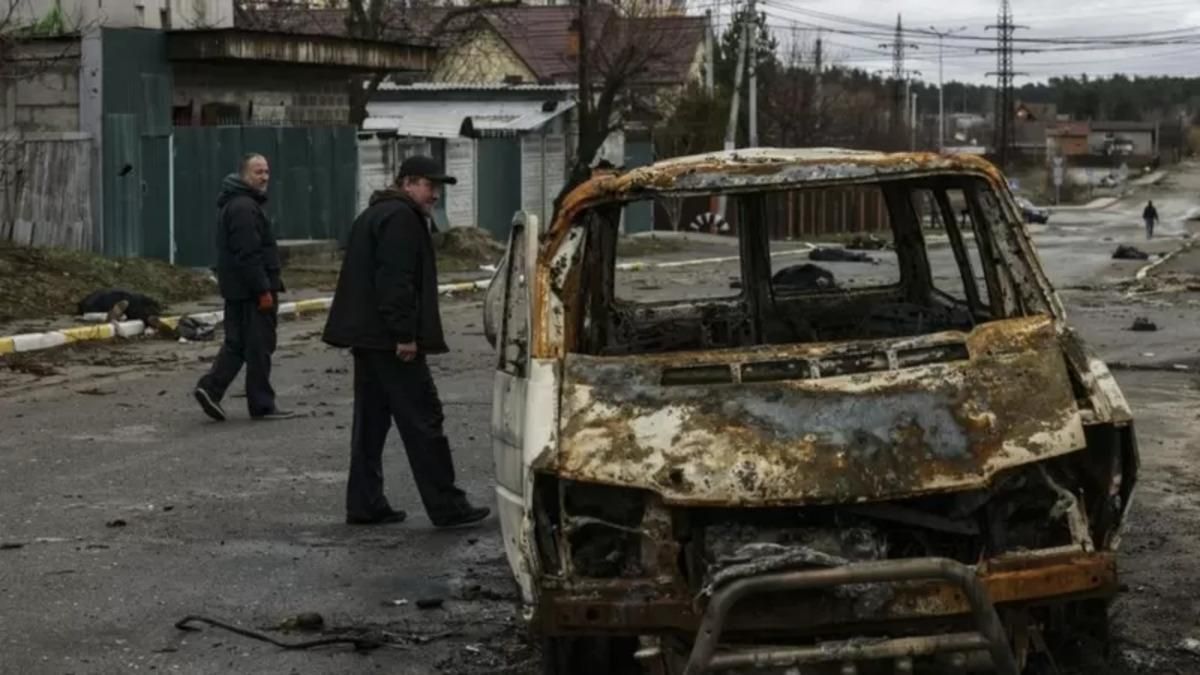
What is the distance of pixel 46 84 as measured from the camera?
81.7 ft

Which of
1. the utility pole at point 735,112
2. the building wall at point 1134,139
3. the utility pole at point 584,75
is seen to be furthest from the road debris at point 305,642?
the building wall at point 1134,139

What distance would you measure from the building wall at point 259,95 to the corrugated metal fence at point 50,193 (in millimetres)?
2873

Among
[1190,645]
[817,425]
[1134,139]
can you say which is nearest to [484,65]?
[1190,645]

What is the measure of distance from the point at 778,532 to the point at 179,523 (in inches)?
174

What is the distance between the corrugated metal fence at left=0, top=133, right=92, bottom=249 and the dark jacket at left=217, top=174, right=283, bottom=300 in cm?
1266

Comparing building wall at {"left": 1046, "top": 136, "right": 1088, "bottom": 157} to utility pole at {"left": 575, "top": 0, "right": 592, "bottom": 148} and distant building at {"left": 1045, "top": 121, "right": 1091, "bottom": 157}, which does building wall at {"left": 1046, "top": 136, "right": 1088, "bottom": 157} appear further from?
utility pole at {"left": 575, "top": 0, "right": 592, "bottom": 148}

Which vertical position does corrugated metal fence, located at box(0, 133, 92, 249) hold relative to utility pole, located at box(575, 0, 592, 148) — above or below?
below

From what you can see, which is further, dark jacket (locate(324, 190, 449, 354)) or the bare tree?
the bare tree

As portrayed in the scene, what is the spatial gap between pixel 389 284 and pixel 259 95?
21233 mm

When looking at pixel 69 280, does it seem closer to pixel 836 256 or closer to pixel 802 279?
pixel 802 279

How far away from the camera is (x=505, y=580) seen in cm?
761

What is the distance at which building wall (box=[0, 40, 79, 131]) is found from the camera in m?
24.6

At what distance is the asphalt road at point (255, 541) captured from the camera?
21.5 feet

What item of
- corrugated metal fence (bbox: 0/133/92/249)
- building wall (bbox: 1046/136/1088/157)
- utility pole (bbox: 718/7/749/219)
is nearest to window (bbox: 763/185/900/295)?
utility pole (bbox: 718/7/749/219)
